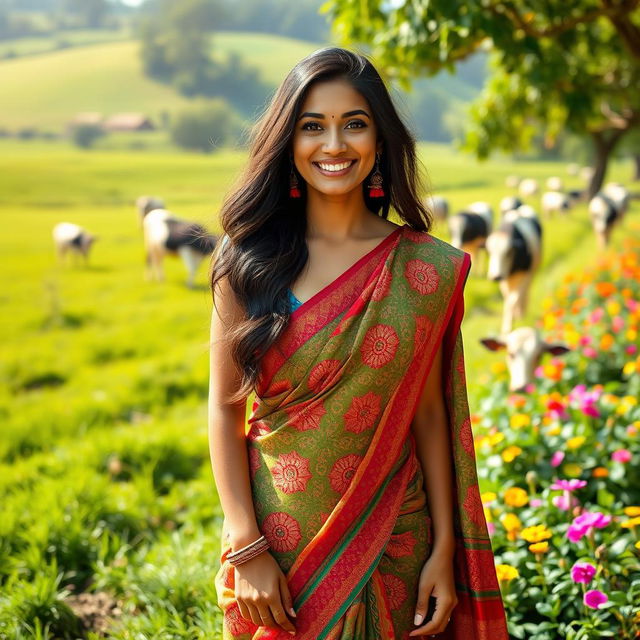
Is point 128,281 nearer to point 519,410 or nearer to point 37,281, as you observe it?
point 37,281

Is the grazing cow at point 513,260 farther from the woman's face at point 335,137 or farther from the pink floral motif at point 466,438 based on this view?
the woman's face at point 335,137

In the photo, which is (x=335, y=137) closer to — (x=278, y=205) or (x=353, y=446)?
(x=278, y=205)

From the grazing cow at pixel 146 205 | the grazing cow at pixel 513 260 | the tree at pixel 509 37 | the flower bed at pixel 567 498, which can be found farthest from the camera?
the grazing cow at pixel 146 205

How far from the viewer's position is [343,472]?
1.72 meters

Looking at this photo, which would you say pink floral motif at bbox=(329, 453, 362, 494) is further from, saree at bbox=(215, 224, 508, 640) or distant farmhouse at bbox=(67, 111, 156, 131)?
distant farmhouse at bbox=(67, 111, 156, 131)

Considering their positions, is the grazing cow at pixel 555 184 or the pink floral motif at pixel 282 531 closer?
the pink floral motif at pixel 282 531

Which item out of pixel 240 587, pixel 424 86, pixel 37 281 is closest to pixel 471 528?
pixel 240 587

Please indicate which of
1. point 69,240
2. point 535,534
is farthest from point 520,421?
point 69,240

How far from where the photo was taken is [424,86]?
76.5 ft

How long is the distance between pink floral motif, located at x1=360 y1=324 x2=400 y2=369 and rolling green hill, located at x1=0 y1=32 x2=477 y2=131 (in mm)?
13355

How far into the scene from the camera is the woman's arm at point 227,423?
1.75 metres

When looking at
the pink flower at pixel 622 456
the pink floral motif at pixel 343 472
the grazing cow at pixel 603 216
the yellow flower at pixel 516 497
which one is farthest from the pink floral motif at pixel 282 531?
the grazing cow at pixel 603 216

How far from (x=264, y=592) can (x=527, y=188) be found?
64.0 feet

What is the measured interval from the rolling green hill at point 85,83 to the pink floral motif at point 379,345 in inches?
526
